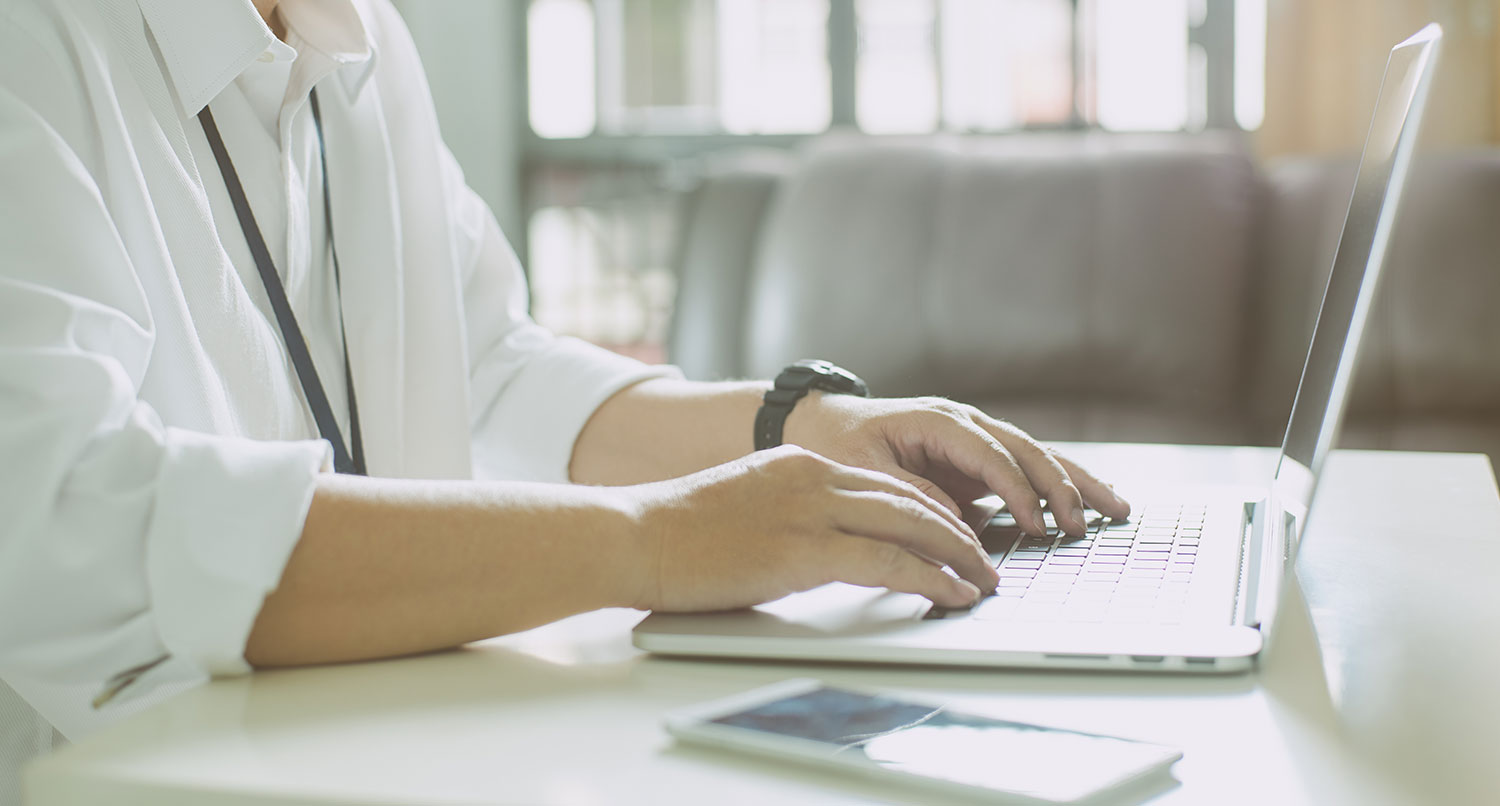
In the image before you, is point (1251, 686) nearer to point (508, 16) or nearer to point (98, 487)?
point (98, 487)

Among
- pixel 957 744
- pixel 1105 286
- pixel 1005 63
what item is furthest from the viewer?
pixel 1005 63

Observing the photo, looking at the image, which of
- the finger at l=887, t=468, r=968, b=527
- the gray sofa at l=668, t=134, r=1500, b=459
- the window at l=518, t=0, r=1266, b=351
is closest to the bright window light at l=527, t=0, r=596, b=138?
the window at l=518, t=0, r=1266, b=351

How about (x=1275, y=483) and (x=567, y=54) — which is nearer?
(x=1275, y=483)

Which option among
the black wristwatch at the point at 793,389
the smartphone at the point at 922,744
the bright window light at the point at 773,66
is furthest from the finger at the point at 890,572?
the bright window light at the point at 773,66

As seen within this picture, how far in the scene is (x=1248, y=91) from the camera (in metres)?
3.67

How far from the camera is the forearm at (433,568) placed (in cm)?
53

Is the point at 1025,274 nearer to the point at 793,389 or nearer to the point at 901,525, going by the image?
the point at 793,389

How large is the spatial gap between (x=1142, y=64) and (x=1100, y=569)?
3.46 m

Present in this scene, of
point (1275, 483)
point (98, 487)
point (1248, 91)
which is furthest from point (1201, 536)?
point (1248, 91)

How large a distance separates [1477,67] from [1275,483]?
2.55 metres

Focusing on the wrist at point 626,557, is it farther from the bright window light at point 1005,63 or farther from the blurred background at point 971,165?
the bright window light at point 1005,63

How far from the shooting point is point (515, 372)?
1094mm

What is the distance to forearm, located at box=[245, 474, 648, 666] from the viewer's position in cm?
53

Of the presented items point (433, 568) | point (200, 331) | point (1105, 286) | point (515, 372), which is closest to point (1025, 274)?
point (1105, 286)
